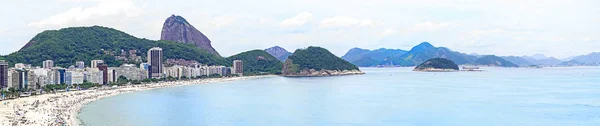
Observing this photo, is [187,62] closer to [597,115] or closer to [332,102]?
[332,102]

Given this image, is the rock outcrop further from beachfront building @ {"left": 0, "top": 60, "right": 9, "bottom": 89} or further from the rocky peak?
beachfront building @ {"left": 0, "top": 60, "right": 9, "bottom": 89}

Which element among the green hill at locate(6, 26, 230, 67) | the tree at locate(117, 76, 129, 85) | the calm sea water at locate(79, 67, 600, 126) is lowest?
the calm sea water at locate(79, 67, 600, 126)

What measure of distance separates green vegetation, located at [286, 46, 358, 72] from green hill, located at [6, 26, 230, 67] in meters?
19.4

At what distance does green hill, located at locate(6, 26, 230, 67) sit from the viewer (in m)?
105

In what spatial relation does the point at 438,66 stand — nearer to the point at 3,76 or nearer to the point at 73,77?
the point at 73,77

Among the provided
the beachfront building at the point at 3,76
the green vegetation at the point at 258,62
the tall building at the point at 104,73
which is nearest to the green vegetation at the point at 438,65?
the green vegetation at the point at 258,62

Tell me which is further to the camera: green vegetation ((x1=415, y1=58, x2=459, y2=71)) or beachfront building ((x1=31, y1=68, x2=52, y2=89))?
green vegetation ((x1=415, y1=58, x2=459, y2=71))

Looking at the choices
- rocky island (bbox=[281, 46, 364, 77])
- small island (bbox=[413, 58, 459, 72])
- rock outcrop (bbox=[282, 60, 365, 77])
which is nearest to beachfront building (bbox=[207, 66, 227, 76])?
rock outcrop (bbox=[282, 60, 365, 77])

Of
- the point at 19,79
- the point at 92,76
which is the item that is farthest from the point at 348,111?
the point at 92,76

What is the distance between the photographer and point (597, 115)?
3909 centimetres

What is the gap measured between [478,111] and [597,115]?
26.8 ft

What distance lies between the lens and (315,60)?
146375 millimetres

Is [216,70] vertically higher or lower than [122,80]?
higher

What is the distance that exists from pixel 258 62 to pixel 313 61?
64.6ft
